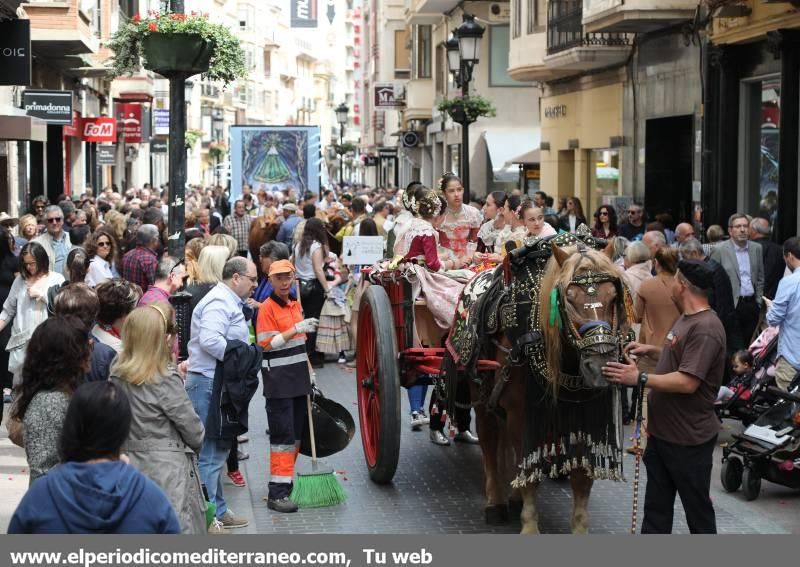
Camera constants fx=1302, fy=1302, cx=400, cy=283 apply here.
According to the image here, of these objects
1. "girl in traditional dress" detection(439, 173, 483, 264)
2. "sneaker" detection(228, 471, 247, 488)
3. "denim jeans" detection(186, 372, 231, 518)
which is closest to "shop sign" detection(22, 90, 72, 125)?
"girl in traditional dress" detection(439, 173, 483, 264)

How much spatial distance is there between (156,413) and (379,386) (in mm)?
3219

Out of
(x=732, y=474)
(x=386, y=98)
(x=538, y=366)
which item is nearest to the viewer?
(x=538, y=366)

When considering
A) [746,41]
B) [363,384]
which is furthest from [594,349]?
[746,41]

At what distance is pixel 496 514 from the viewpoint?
833cm

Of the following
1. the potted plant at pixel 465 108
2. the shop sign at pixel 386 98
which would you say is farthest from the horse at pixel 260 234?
the shop sign at pixel 386 98

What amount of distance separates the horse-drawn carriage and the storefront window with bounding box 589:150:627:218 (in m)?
15.7

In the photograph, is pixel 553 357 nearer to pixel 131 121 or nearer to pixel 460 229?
pixel 460 229

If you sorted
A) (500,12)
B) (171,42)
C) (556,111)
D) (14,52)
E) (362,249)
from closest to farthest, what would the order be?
1. (171,42)
2. (362,249)
3. (14,52)
4. (556,111)
5. (500,12)

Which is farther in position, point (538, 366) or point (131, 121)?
point (131, 121)

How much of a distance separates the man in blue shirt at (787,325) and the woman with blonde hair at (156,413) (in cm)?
569

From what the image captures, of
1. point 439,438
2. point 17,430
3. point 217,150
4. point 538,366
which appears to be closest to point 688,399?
point 538,366

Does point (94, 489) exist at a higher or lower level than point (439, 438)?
higher
